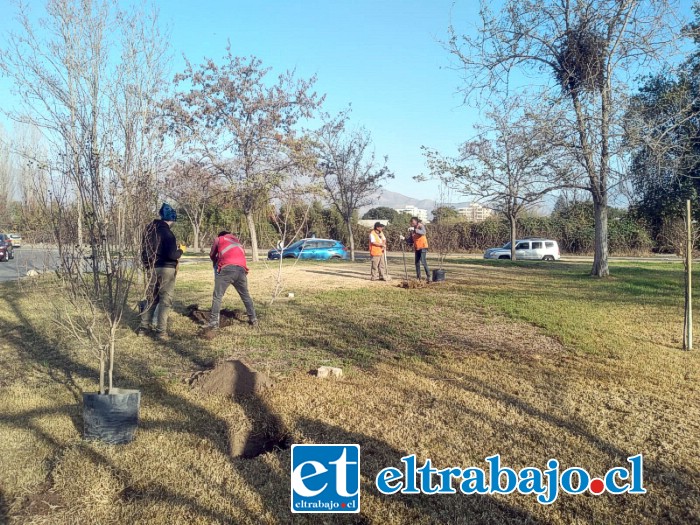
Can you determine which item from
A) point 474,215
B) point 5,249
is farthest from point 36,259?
point 474,215

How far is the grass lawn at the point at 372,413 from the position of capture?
2805mm

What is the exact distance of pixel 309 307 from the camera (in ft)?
→ 29.8

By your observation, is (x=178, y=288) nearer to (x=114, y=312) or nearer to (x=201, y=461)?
(x=114, y=312)

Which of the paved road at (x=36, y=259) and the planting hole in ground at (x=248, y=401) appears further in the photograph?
the paved road at (x=36, y=259)

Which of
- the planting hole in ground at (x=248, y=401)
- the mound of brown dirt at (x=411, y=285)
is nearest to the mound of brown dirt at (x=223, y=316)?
the planting hole in ground at (x=248, y=401)

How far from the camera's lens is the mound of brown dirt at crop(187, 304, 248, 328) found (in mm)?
7703

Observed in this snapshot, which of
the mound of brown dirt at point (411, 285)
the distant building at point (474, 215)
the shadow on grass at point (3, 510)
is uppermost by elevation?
the distant building at point (474, 215)

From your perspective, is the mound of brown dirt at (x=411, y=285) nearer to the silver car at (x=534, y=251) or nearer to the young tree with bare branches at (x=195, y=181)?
the young tree with bare branches at (x=195, y=181)

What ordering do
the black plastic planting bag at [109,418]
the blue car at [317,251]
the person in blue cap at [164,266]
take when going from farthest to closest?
the blue car at [317,251], the person in blue cap at [164,266], the black plastic planting bag at [109,418]

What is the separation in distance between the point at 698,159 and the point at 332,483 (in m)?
12.1

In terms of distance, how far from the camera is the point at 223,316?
7977mm

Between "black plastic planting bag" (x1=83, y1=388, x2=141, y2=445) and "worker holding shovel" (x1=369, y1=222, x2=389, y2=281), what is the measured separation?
31.0 ft

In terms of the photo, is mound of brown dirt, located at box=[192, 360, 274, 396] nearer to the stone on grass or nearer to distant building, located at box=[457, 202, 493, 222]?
the stone on grass

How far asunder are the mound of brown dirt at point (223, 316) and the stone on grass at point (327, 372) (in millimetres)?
Answer: 2905
